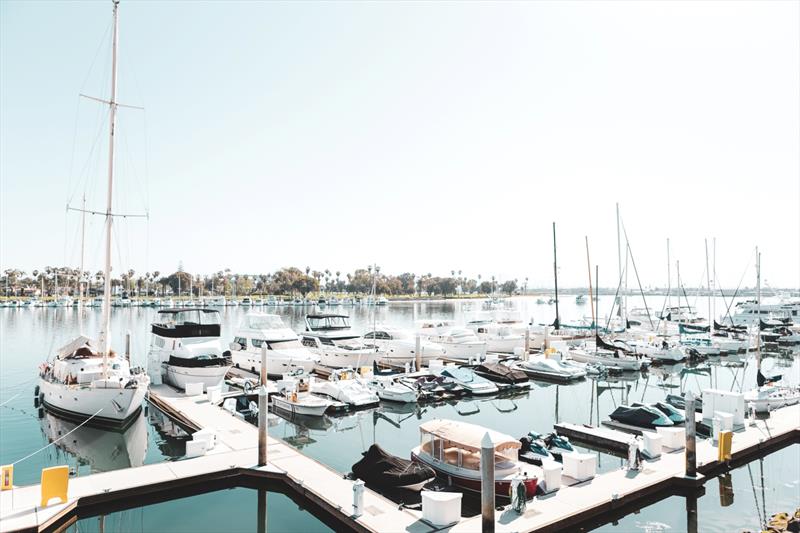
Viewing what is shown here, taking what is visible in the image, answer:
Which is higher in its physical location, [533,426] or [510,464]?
[510,464]

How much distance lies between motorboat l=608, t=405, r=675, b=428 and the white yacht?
18.2m

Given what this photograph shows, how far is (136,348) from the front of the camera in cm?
5897

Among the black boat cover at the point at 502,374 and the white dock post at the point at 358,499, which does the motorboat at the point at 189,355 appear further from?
the white dock post at the point at 358,499

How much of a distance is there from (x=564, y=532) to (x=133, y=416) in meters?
21.6

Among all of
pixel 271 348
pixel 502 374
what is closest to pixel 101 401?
pixel 271 348

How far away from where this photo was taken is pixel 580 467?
1605 cm

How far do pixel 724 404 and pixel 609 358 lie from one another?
20.4 metres

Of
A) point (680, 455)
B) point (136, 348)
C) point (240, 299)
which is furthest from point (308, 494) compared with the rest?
point (240, 299)

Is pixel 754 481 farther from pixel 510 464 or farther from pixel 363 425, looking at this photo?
pixel 363 425

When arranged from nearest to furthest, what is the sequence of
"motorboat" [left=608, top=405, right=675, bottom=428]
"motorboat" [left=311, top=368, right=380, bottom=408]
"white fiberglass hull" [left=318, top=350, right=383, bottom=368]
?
1. "motorboat" [left=608, top=405, right=675, bottom=428]
2. "motorboat" [left=311, top=368, right=380, bottom=408]
3. "white fiberglass hull" [left=318, top=350, right=383, bottom=368]

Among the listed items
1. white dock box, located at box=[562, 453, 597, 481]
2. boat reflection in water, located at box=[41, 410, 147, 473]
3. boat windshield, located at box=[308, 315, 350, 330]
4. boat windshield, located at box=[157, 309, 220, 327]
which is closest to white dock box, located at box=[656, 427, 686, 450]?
white dock box, located at box=[562, 453, 597, 481]

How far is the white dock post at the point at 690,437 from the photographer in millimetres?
16578

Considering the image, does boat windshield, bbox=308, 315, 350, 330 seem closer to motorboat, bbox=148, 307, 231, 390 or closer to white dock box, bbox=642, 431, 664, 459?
motorboat, bbox=148, 307, 231, 390

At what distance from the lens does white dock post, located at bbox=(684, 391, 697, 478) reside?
16.6 metres
